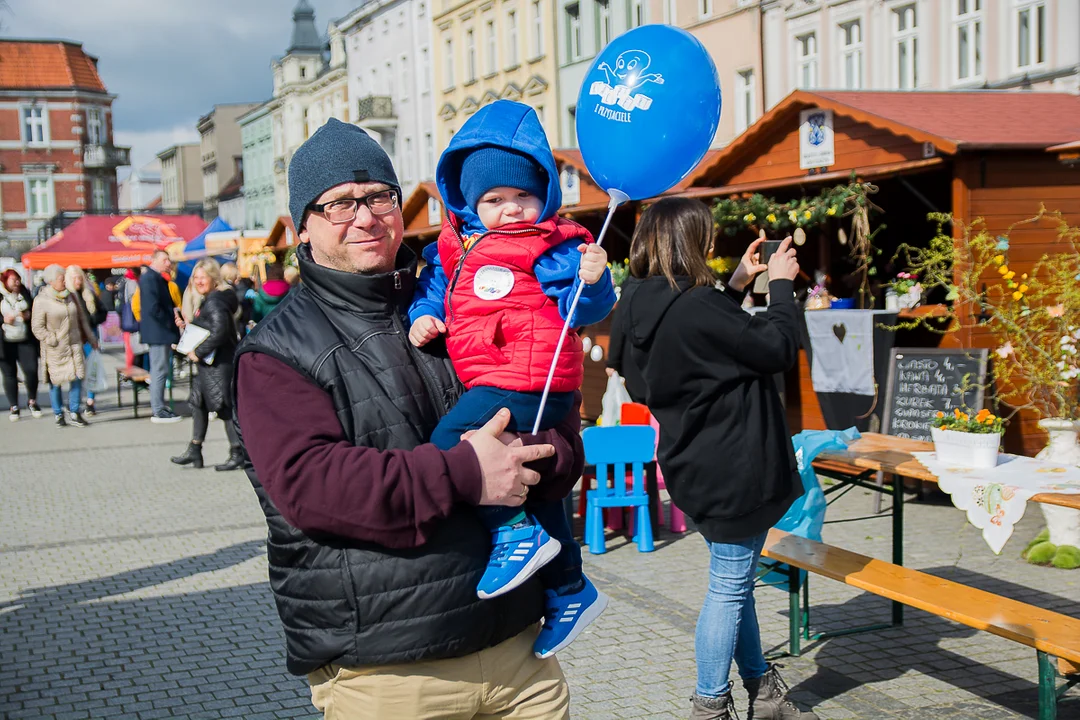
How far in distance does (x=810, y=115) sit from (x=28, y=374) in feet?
35.6

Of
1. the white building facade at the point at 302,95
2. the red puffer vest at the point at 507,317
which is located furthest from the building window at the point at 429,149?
the red puffer vest at the point at 507,317

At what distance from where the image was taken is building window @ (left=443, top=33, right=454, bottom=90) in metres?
42.2

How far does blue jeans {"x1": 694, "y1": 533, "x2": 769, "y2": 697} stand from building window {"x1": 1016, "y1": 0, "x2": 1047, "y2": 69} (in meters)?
13.8

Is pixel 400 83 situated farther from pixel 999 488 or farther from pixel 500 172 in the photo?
pixel 500 172

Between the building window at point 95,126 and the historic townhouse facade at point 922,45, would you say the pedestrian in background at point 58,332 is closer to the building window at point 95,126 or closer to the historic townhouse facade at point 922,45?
the historic townhouse facade at point 922,45

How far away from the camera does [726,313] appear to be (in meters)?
4.14

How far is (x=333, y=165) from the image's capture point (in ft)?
7.73

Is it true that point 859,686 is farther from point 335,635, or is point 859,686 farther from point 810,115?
point 810,115

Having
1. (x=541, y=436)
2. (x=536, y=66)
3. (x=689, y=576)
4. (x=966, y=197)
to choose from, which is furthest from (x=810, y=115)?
(x=536, y=66)

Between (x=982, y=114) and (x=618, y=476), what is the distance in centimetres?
455

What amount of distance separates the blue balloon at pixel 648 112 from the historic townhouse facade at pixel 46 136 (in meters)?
78.0

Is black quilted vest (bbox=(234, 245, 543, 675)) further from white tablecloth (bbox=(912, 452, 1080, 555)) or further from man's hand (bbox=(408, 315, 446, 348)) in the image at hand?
white tablecloth (bbox=(912, 452, 1080, 555))

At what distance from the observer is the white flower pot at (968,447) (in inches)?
198

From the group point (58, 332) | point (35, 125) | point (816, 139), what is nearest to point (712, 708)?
point (816, 139)
